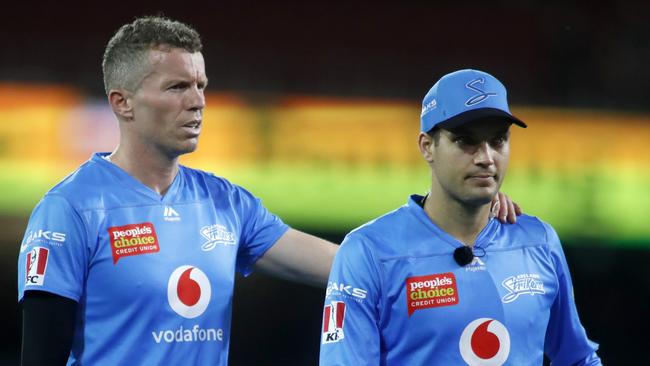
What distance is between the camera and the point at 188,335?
11.6 feet

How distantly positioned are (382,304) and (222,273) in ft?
2.25

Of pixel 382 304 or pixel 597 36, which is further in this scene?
pixel 597 36

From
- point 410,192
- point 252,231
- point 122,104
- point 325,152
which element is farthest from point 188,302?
point 410,192

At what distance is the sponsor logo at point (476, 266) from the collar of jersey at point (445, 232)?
5 cm

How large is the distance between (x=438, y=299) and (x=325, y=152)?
627 centimetres

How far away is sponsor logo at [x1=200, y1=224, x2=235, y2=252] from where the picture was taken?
367 cm

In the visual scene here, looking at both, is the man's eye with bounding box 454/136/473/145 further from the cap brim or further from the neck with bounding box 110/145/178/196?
the neck with bounding box 110/145/178/196

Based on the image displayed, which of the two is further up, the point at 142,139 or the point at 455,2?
the point at 455,2

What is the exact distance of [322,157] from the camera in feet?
31.1

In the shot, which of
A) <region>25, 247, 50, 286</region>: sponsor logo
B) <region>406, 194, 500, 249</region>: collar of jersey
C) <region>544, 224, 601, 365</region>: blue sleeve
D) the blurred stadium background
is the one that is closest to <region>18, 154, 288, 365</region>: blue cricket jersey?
<region>25, 247, 50, 286</region>: sponsor logo

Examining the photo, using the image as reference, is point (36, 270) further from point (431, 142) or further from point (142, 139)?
point (431, 142)

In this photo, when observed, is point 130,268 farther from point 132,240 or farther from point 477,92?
point 477,92

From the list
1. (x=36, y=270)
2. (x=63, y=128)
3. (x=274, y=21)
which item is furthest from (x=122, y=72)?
(x=274, y=21)

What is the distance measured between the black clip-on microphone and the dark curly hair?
114 centimetres
